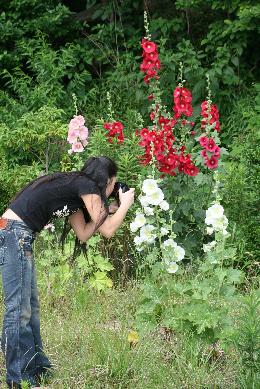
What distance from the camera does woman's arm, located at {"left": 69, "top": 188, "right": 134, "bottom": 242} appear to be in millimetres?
4262

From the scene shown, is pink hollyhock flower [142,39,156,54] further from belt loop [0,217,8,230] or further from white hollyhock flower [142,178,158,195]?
belt loop [0,217,8,230]

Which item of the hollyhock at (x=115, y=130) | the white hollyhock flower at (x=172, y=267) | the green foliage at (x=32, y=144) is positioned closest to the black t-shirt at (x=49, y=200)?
the white hollyhock flower at (x=172, y=267)

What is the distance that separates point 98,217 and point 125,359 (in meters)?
0.77

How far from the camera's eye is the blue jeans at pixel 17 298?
427cm

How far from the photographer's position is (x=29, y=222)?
4.30m

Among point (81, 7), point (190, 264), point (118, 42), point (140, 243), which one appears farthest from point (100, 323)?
point (81, 7)

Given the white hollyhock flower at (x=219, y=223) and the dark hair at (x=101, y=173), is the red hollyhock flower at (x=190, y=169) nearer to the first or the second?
the white hollyhock flower at (x=219, y=223)

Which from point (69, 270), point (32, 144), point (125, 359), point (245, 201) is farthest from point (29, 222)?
point (32, 144)

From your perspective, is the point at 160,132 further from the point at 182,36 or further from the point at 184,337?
the point at 182,36

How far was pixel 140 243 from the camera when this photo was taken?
4953 millimetres

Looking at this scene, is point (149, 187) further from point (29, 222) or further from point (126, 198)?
point (29, 222)

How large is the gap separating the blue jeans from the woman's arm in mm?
312

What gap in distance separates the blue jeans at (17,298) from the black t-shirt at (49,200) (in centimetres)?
6

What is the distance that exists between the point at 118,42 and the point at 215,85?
2.23 m
